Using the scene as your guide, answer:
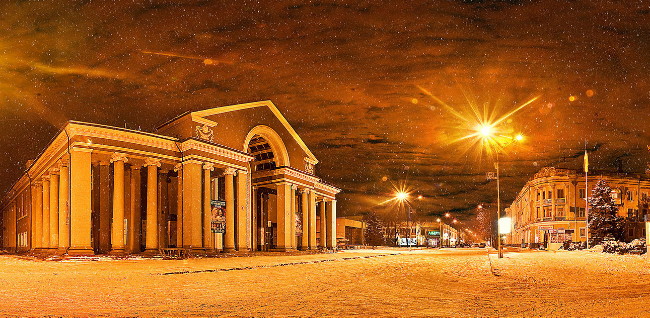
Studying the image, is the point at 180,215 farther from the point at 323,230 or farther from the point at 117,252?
the point at 323,230

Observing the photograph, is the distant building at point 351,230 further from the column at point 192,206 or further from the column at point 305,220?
the column at point 192,206

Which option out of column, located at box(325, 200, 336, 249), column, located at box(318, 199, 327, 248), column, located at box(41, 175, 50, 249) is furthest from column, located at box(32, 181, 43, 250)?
column, located at box(325, 200, 336, 249)

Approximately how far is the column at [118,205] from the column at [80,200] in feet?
6.54

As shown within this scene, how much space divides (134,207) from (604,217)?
58216mm

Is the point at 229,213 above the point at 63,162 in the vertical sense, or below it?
below

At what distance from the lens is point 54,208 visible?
129 feet

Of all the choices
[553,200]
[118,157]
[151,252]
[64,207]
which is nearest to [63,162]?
[64,207]

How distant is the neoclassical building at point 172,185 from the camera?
111ft

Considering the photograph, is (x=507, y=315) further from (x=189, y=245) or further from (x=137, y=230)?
(x=137, y=230)

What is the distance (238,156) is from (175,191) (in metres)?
6.26

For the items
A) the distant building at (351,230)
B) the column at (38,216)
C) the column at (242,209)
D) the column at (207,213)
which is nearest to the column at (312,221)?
the column at (242,209)

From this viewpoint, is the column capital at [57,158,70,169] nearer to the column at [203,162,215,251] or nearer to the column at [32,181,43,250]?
the column at [203,162,215,251]

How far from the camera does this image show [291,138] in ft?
175

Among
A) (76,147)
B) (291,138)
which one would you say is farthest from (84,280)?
(291,138)
